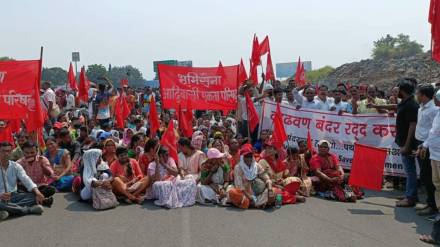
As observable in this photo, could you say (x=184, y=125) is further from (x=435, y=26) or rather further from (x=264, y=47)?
(x=435, y=26)

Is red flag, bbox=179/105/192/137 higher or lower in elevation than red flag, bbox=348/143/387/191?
higher

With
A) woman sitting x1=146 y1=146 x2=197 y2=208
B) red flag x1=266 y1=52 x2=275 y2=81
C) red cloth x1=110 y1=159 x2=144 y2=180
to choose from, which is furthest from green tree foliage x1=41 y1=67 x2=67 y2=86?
woman sitting x1=146 y1=146 x2=197 y2=208

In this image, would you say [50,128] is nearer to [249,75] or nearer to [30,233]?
[249,75]

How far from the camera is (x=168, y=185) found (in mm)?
7531

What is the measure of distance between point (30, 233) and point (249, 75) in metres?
7.56

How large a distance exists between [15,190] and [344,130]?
5940 millimetres

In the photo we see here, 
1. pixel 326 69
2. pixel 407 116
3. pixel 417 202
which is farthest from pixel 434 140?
pixel 326 69

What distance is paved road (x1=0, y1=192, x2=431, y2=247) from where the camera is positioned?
18.2 feet

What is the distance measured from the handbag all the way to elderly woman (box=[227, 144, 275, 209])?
1751mm

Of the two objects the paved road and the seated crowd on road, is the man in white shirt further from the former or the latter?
the paved road

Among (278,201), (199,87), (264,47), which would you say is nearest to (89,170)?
(278,201)

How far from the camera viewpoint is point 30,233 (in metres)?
5.93

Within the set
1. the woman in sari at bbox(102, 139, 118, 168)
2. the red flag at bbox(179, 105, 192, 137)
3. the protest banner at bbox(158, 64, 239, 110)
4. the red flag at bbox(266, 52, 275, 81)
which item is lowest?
the woman in sari at bbox(102, 139, 118, 168)

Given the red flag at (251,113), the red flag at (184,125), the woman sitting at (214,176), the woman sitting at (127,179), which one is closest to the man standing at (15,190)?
the woman sitting at (127,179)
